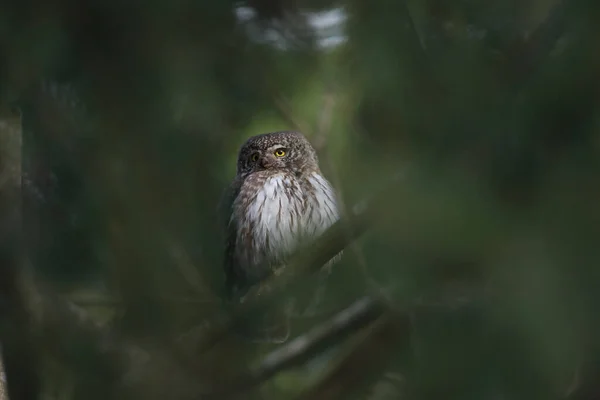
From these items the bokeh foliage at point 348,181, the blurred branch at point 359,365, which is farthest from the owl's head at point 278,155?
the blurred branch at point 359,365

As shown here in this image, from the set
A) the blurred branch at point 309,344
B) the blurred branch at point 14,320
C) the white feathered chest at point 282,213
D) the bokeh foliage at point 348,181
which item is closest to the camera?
the bokeh foliage at point 348,181

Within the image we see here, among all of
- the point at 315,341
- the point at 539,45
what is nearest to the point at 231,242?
the point at 315,341

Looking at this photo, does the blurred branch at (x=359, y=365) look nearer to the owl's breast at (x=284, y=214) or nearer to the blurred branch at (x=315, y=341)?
the blurred branch at (x=315, y=341)

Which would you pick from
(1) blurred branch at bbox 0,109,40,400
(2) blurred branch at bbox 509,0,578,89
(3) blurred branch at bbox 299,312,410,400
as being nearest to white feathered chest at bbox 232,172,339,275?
(3) blurred branch at bbox 299,312,410,400

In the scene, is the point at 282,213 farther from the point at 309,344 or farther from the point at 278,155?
the point at 309,344

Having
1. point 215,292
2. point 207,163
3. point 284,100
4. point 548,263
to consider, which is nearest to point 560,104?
point 548,263
